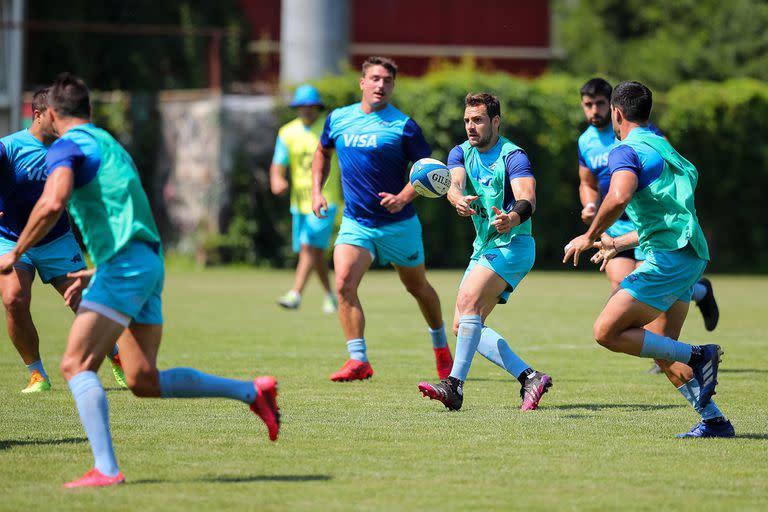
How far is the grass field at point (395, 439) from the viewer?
6.28 meters

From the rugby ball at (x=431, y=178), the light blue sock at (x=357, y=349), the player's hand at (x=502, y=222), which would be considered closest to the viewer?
the player's hand at (x=502, y=222)

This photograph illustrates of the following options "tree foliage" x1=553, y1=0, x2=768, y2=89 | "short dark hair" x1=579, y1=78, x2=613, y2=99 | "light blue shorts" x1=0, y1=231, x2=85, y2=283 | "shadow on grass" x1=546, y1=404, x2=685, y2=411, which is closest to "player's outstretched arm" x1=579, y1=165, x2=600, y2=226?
"short dark hair" x1=579, y1=78, x2=613, y2=99

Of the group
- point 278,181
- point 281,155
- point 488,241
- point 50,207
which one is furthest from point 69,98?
point 281,155

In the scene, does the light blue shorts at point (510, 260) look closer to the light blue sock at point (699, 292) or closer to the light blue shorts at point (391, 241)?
the light blue shorts at point (391, 241)

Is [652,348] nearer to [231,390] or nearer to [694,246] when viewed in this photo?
[694,246]

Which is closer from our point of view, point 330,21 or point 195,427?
point 195,427

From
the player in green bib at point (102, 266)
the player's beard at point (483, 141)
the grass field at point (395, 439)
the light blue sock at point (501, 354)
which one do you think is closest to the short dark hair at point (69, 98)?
A: the player in green bib at point (102, 266)

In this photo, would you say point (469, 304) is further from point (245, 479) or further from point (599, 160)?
point (599, 160)

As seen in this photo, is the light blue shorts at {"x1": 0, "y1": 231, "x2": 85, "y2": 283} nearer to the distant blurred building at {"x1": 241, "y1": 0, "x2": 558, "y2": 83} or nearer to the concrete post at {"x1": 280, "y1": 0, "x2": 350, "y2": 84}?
the concrete post at {"x1": 280, "y1": 0, "x2": 350, "y2": 84}

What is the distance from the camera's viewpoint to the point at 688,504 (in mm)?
6141

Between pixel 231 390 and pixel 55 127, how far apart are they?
163cm

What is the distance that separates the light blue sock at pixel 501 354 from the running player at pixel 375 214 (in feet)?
4.43

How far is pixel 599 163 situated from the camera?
11.3 meters

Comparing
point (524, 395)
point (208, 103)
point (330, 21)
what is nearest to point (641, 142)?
point (524, 395)
